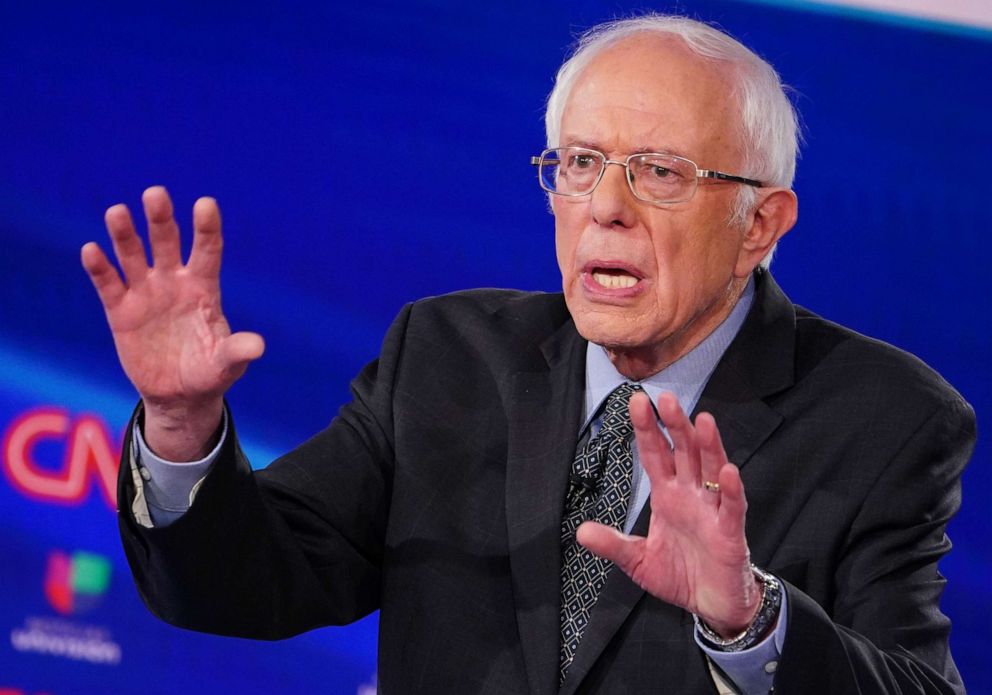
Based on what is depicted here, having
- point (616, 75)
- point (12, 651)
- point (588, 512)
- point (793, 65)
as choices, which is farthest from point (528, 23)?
point (12, 651)

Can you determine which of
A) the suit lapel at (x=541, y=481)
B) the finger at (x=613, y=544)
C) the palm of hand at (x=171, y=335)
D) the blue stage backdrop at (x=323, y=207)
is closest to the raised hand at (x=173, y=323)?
the palm of hand at (x=171, y=335)

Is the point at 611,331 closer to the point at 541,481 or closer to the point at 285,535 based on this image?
the point at 541,481

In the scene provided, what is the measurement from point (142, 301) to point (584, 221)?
0.73 meters

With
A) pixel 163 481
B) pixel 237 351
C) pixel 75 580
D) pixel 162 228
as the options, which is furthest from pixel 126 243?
pixel 75 580

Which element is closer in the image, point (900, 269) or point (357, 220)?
point (900, 269)

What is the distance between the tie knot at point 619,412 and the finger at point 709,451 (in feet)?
1.71

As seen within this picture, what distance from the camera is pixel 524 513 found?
2053 mm

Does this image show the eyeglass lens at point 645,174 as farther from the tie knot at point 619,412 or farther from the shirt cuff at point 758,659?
the shirt cuff at point 758,659

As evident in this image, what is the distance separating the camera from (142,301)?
166 centimetres

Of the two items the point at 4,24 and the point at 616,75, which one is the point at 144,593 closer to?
the point at 616,75

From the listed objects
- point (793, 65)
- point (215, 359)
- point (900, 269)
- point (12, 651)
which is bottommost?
point (12, 651)

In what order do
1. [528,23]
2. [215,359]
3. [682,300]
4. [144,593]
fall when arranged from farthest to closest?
[528,23], [682,300], [144,593], [215,359]

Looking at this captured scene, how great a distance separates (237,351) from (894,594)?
93cm

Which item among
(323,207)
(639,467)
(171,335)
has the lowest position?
(639,467)
